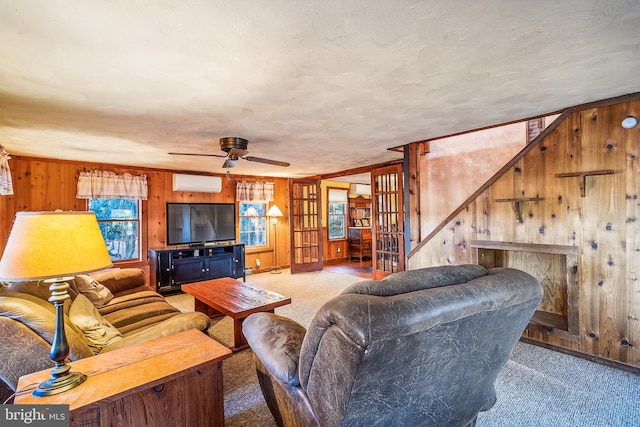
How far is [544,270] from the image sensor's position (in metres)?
3.01

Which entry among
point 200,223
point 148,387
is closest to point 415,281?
point 148,387

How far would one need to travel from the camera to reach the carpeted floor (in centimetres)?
183

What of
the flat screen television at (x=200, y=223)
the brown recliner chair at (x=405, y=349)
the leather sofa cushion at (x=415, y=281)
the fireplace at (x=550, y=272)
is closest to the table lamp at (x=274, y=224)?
the flat screen television at (x=200, y=223)

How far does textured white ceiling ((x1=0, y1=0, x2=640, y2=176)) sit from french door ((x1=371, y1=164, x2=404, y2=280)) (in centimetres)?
216

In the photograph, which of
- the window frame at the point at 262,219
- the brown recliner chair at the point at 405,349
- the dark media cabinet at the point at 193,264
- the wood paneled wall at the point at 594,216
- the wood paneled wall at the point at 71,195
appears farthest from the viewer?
the window frame at the point at 262,219

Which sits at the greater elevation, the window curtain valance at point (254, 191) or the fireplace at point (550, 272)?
the window curtain valance at point (254, 191)

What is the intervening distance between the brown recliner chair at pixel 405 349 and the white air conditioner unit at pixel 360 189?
710 cm

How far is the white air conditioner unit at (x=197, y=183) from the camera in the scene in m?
5.44

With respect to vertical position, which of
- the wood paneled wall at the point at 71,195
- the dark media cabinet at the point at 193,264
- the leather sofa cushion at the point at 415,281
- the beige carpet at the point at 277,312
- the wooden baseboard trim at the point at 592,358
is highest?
the wood paneled wall at the point at 71,195

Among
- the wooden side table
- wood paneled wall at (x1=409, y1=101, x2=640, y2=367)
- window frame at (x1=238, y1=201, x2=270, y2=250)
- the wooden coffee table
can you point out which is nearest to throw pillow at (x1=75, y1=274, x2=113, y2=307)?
the wooden coffee table

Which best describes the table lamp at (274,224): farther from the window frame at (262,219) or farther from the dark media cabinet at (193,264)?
the dark media cabinet at (193,264)

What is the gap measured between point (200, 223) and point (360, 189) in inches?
184

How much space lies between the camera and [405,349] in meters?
1.02

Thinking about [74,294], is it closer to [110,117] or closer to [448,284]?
[110,117]
